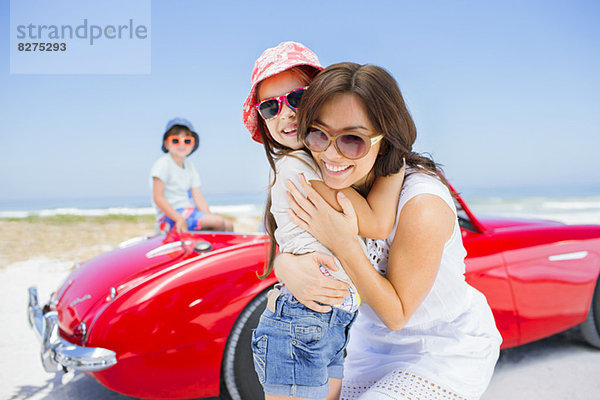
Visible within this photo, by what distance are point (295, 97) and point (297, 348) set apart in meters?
0.80

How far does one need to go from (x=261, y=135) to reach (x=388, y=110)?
58cm

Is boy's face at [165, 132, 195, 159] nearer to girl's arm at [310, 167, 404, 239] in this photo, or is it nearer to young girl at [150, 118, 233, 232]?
young girl at [150, 118, 233, 232]

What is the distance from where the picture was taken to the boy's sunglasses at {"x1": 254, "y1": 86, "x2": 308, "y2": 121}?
4.74 feet

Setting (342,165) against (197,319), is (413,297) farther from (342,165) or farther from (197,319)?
(197,319)

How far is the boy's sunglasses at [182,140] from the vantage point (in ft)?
14.0

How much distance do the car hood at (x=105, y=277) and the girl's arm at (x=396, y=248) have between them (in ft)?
4.38

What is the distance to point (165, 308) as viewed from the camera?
6.94 feet

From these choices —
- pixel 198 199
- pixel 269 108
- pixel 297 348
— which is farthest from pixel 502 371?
pixel 198 199

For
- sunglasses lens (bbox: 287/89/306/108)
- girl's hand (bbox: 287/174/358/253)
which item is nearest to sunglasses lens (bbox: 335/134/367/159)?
girl's hand (bbox: 287/174/358/253)

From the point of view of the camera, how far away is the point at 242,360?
7.20 ft

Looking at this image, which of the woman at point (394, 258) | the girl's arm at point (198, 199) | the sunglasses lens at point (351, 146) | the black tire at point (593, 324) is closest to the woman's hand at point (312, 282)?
the woman at point (394, 258)

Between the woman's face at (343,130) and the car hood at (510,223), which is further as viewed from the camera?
the car hood at (510,223)

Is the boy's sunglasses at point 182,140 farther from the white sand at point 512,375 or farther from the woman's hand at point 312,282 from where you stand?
the woman's hand at point 312,282

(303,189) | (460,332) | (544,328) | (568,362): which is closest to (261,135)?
(303,189)
